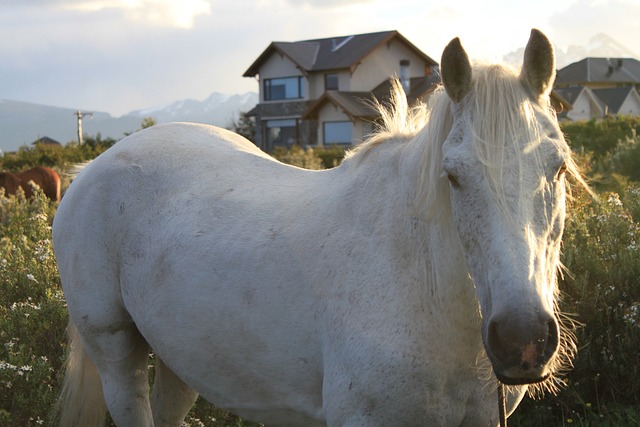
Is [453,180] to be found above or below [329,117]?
below

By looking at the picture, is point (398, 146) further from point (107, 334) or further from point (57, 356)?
point (57, 356)

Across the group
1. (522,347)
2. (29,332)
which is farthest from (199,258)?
(29,332)

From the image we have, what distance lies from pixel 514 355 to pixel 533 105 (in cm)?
81

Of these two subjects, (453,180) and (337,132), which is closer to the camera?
(453,180)

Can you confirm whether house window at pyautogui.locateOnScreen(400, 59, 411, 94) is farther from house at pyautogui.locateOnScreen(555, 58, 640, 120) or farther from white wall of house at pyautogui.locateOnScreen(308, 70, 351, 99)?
house at pyautogui.locateOnScreen(555, 58, 640, 120)

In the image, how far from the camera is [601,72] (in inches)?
2872

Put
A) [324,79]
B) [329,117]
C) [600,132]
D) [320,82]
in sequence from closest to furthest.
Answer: [600,132] → [329,117] → [324,79] → [320,82]

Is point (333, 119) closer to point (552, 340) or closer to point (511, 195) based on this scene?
point (511, 195)

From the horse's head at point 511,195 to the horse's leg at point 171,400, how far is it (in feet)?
7.25

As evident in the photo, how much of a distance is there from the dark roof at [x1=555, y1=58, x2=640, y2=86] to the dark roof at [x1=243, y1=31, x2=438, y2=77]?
31.8 metres

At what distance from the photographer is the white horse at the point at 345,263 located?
2133mm

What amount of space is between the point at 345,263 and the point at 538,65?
37.3 inches

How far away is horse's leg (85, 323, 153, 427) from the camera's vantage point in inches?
142

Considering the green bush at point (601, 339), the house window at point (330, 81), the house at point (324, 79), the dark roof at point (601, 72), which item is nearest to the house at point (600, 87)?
the dark roof at point (601, 72)
